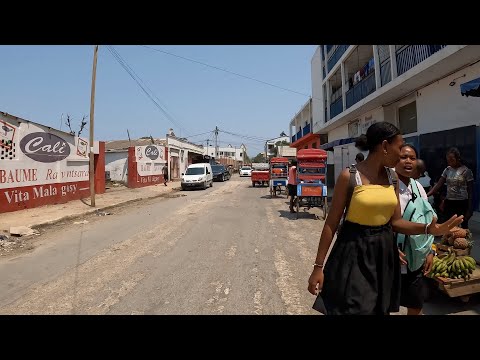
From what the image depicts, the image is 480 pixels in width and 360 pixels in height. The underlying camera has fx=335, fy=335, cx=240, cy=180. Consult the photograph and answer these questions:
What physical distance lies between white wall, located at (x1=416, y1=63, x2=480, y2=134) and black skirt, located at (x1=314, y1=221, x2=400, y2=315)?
29.3 ft

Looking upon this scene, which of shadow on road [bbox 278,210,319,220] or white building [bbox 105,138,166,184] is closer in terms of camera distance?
shadow on road [bbox 278,210,319,220]

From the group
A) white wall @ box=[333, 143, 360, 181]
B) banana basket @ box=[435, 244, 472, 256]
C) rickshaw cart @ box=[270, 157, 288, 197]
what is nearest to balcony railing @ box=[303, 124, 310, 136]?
white wall @ box=[333, 143, 360, 181]

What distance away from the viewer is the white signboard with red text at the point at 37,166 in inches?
470

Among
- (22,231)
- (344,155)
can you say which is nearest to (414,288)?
(22,231)

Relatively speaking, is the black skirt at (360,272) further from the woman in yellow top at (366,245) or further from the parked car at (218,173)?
the parked car at (218,173)

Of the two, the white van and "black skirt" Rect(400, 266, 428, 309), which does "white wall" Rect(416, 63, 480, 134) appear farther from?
the white van

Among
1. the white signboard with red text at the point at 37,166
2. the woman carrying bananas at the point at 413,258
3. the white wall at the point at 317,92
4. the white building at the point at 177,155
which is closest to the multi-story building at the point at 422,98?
the white wall at the point at 317,92

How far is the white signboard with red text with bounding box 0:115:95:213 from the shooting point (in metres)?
11.9

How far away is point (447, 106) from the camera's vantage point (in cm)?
1051

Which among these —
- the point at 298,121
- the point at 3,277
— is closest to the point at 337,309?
the point at 3,277
